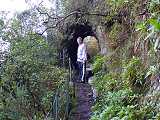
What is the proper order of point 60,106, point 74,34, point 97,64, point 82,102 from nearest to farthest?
point 60,106 → point 82,102 → point 97,64 → point 74,34

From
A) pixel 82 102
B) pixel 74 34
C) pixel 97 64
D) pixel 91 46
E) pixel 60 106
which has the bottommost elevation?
pixel 82 102

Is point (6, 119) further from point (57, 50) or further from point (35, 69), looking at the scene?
point (57, 50)

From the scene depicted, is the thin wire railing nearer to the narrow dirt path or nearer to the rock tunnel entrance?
the narrow dirt path

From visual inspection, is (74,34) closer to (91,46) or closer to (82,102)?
(91,46)

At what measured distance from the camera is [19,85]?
1211 cm

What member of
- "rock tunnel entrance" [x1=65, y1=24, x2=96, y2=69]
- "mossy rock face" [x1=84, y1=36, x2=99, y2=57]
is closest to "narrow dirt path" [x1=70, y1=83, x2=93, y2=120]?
"rock tunnel entrance" [x1=65, y1=24, x2=96, y2=69]

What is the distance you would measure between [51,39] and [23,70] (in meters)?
5.06

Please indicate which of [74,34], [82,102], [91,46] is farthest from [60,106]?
[91,46]

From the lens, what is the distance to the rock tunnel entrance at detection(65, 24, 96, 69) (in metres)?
17.8

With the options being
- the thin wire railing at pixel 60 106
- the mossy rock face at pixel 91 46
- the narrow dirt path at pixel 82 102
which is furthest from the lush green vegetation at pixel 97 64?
the mossy rock face at pixel 91 46

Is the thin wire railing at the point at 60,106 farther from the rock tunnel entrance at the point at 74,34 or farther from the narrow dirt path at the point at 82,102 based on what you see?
the rock tunnel entrance at the point at 74,34

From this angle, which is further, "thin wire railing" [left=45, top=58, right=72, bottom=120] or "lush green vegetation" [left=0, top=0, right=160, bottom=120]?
"thin wire railing" [left=45, top=58, right=72, bottom=120]

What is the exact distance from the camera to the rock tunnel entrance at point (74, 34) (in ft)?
58.4

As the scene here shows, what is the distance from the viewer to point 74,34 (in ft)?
59.7
